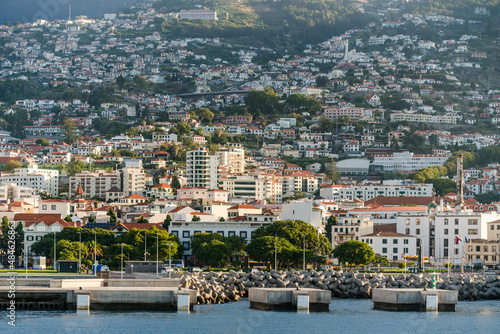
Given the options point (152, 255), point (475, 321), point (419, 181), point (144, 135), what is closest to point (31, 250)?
point (152, 255)

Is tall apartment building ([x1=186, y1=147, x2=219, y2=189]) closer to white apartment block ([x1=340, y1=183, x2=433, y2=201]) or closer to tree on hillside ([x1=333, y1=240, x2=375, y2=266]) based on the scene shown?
white apartment block ([x1=340, y1=183, x2=433, y2=201])

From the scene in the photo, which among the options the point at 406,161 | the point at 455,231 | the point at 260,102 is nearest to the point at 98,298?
the point at 455,231

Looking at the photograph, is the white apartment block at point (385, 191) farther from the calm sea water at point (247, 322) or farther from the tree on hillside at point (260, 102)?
the calm sea water at point (247, 322)

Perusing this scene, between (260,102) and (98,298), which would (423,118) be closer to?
(260,102)

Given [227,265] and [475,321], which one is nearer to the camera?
[475,321]

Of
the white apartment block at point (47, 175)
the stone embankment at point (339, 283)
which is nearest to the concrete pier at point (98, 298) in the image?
the stone embankment at point (339, 283)

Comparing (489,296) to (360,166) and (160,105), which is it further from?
(160,105)
